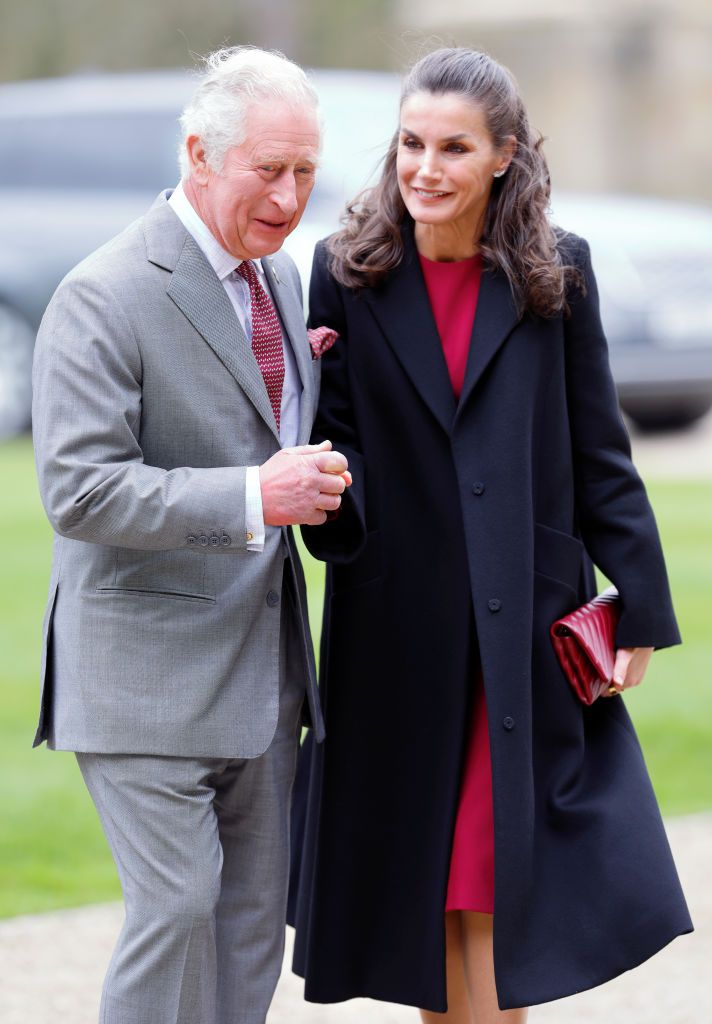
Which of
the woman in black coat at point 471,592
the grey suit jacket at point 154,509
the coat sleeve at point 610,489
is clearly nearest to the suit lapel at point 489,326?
the woman in black coat at point 471,592

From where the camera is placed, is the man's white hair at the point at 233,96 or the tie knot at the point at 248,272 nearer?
the man's white hair at the point at 233,96

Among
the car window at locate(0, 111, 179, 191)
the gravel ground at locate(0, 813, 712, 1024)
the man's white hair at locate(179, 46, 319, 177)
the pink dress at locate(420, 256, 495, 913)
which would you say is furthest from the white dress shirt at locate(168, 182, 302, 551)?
the car window at locate(0, 111, 179, 191)

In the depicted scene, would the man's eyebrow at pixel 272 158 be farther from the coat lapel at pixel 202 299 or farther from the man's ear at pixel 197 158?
the coat lapel at pixel 202 299

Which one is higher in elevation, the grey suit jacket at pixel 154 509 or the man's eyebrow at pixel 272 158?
the man's eyebrow at pixel 272 158

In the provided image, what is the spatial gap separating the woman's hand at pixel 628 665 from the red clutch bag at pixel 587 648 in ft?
0.07

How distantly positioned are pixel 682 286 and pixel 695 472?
1.21m

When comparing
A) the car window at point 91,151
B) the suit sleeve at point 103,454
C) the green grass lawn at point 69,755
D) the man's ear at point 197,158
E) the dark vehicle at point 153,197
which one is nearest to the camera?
the suit sleeve at point 103,454

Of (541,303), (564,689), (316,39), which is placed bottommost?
(564,689)

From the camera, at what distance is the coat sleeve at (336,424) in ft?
10.7

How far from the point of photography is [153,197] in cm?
1070

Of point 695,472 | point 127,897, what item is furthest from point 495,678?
point 695,472

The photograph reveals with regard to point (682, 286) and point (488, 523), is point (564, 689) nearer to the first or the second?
point (488, 523)

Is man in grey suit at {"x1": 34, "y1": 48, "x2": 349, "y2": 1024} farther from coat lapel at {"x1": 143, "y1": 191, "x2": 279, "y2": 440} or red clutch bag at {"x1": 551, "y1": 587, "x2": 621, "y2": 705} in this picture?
red clutch bag at {"x1": 551, "y1": 587, "x2": 621, "y2": 705}

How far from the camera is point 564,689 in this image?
341 centimetres
